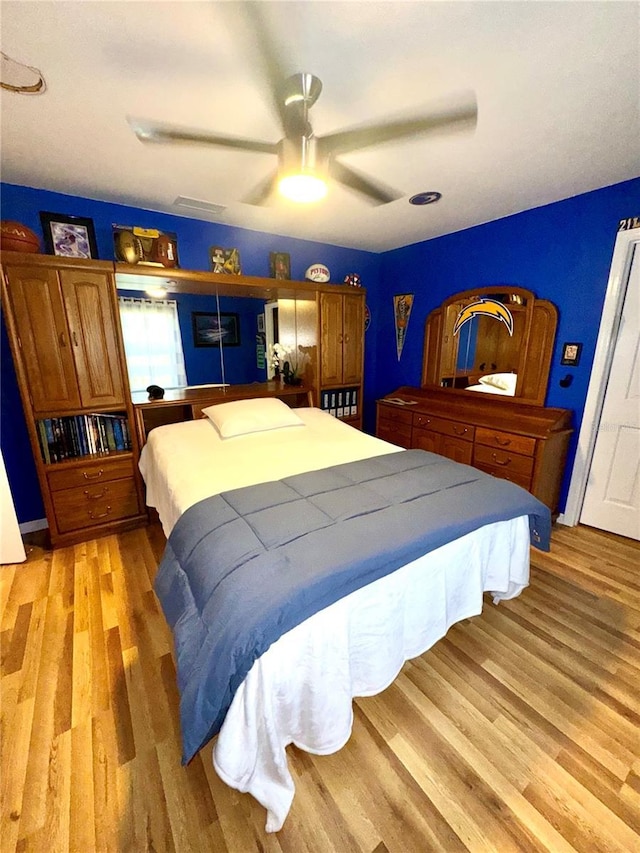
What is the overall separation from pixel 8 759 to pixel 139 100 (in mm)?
2584

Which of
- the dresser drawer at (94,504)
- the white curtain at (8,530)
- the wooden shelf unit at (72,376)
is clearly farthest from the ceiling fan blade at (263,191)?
the white curtain at (8,530)

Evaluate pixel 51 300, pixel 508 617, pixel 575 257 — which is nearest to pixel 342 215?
pixel 575 257

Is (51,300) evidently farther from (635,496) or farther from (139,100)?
(635,496)

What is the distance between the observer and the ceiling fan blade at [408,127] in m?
1.08

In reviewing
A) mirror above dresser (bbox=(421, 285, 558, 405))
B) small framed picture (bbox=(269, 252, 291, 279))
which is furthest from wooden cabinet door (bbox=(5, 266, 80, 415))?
mirror above dresser (bbox=(421, 285, 558, 405))

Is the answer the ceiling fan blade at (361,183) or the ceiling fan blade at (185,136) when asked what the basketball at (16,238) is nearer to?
the ceiling fan blade at (185,136)

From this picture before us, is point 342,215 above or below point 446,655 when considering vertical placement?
above

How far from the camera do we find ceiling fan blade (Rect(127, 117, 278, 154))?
1156 mm

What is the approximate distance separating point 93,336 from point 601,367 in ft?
11.7

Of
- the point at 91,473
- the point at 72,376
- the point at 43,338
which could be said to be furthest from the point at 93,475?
the point at 43,338

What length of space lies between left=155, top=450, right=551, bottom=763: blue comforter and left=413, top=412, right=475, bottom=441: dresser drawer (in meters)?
1.06

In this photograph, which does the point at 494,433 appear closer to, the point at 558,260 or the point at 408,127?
the point at 558,260

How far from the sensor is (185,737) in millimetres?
957

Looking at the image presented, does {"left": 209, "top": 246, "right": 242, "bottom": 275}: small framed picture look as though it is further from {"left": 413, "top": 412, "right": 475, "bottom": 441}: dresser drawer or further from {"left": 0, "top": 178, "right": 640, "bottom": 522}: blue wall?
{"left": 413, "top": 412, "right": 475, "bottom": 441}: dresser drawer
